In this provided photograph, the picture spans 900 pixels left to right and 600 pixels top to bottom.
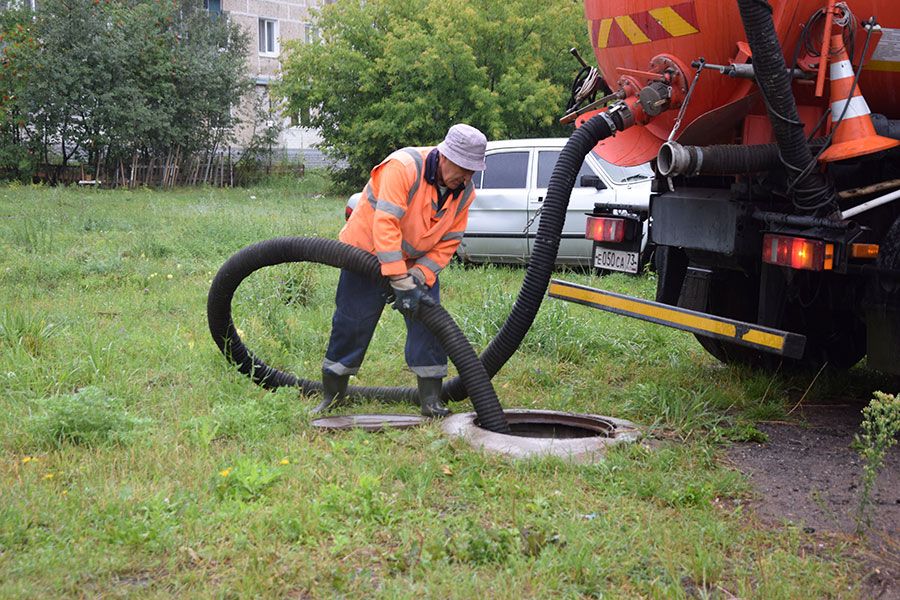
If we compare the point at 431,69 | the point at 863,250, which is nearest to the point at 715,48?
the point at 863,250

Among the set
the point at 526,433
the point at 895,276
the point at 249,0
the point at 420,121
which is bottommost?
the point at 526,433

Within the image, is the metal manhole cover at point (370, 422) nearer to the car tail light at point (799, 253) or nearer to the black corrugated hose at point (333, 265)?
the black corrugated hose at point (333, 265)

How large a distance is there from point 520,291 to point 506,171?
608cm

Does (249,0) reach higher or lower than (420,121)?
higher

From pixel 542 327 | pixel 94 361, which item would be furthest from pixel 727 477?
pixel 94 361

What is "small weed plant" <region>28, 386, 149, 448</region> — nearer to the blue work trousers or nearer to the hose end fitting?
the blue work trousers

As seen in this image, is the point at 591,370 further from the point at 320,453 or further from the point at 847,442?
the point at 320,453

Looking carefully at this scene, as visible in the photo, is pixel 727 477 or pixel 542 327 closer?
pixel 727 477

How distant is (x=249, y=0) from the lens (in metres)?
36.3

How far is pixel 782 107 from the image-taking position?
448 cm

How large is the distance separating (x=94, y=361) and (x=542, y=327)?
120 inches

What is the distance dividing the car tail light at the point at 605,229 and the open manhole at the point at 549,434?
3.93 feet

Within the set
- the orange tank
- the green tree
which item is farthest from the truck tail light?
the green tree

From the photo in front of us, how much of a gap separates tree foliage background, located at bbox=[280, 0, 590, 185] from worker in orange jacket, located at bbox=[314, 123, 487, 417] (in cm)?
1736
